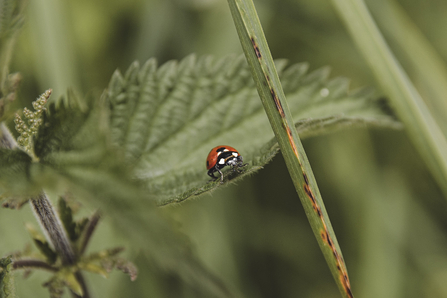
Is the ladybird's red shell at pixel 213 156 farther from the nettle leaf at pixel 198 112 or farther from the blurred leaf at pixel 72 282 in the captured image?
the blurred leaf at pixel 72 282

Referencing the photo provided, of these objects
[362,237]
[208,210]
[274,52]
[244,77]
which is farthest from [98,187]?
[274,52]

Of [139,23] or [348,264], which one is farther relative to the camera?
[139,23]

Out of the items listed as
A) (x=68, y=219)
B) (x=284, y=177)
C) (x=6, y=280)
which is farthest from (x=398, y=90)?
(x=6, y=280)

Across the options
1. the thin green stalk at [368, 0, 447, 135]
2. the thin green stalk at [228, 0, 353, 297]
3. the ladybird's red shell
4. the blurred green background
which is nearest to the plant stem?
the ladybird's red shell

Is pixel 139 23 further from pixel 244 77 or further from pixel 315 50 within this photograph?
pixel 244 77

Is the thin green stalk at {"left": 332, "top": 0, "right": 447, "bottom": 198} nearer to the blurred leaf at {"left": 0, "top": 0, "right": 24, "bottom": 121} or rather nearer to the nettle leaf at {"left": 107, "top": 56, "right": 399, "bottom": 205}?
the nettle leaf at {"left": 107, "top": 56, "right": 399, "bottom": 205}

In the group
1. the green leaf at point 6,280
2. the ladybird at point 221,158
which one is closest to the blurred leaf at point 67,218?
the green leaf at point 6,280
